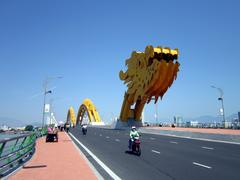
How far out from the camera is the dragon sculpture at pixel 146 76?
49.9m

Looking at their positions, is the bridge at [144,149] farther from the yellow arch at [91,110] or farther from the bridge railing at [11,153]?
the yellow arch at [91,110]

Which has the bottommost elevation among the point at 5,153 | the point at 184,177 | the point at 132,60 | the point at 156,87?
the point at 184,177

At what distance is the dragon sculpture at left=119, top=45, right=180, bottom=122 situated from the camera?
49.9m

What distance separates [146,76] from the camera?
53719 millimetres

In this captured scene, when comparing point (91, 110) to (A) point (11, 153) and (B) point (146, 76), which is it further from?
(A) point (11, 153)

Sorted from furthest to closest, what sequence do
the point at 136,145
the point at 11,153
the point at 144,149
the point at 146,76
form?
the point at 146,76 < the point at 144,149 < the point at 136,145 < the point at 11,153

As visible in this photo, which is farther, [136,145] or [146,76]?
[146,76]

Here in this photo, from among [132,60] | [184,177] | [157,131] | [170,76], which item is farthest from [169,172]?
[132,60]

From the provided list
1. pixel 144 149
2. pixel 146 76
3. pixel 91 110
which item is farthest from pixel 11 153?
pixel 91 110

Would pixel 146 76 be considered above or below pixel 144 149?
above

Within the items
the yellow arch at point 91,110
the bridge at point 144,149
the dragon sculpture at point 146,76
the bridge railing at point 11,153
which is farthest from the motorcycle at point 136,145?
the yellow arch at point 91,110

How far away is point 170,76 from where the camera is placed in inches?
2004

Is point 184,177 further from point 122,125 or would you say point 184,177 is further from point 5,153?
point 122,125

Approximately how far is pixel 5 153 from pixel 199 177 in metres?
6.64
